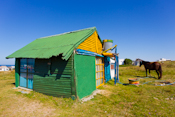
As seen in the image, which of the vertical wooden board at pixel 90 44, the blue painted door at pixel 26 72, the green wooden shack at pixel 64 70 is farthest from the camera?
the blue painted door at pixel 26 72

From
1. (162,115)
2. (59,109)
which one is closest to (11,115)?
(59,109)

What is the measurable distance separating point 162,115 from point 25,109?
21.9 ft

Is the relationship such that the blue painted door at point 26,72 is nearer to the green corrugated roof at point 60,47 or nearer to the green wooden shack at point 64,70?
the green wooden shack at point 64,70

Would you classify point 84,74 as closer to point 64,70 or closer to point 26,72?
point 64,70

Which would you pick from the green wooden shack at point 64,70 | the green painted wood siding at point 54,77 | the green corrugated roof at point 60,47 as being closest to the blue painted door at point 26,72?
the green wooden shack at point 64,70

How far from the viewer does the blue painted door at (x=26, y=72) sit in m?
8.81

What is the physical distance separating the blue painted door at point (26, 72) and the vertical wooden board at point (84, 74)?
14.3 ft

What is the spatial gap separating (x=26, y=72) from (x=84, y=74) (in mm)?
5611

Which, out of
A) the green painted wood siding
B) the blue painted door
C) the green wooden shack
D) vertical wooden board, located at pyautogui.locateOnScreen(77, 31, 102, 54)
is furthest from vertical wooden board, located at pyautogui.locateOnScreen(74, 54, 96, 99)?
the blue painted door

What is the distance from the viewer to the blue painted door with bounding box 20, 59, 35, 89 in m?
8.81

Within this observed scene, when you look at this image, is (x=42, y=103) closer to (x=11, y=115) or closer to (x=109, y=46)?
(x=11, y=115)

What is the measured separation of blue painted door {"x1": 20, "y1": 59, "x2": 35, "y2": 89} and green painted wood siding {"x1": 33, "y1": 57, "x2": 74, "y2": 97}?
926mm

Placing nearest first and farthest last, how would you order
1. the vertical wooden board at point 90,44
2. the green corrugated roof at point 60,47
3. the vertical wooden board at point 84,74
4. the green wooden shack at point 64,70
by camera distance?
the green corrugated roof at point 60,47 → the green wooden shack at point 64,70 → the vertical wooden board at point 84,74 → the vertical wooden board at point 90,44

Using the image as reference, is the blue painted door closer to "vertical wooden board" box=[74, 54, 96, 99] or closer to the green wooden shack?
the green wooden shack
